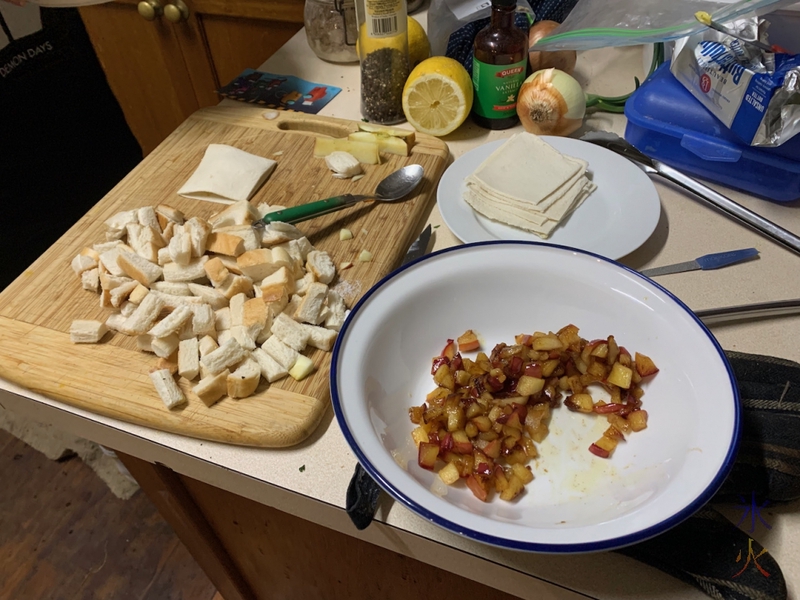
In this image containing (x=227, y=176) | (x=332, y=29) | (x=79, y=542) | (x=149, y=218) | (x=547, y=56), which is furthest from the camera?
(x=79, y=542)

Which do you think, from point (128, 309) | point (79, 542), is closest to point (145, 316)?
point (128, 309)

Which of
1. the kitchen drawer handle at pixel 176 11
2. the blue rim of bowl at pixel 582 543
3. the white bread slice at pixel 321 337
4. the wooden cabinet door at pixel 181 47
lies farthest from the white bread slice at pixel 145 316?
the kitchen drawer handle at pixel 176 11

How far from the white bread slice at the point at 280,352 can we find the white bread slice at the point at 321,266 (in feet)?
0.43

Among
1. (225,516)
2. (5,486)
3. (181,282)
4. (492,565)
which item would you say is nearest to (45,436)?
(5,486)

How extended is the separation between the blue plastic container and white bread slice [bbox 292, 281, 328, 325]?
0.65 metres

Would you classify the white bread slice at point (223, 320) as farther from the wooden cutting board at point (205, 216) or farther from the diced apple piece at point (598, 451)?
the diced apple piece at point (598, 451)

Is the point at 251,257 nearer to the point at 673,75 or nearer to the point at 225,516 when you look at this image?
the point at 225,516

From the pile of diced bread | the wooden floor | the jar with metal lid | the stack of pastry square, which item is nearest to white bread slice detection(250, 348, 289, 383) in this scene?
the pile of diced bread

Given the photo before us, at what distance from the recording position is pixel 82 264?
86 centimetres

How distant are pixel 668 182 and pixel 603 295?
42 centimetres

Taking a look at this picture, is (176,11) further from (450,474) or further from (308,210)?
(450,474)

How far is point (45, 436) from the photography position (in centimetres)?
177

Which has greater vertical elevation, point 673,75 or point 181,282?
point 673,75

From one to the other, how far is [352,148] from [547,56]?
0.45 metres
